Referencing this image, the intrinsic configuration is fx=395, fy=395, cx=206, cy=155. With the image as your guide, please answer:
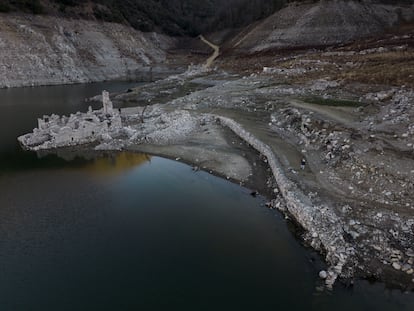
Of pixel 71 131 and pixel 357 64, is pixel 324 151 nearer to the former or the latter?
pixel 71 131

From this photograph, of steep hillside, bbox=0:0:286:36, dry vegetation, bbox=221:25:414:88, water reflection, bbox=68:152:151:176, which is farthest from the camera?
steep hillside, bbox=0:0:286:36

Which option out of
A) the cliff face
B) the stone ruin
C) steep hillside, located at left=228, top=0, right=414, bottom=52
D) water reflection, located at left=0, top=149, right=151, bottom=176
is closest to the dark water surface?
water reflection, located at left=0, top=149, right=151, bottom=176

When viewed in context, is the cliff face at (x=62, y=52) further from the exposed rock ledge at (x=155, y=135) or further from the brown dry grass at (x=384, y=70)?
the brown dry grass at (x=384, y=70)

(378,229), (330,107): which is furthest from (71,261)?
(330,107)

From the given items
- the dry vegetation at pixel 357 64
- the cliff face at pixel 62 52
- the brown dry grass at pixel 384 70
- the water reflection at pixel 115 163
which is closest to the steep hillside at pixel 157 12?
the cliff face at pixel 62 52

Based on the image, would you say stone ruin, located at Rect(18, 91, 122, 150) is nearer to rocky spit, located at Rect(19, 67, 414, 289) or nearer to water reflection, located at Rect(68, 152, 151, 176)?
rocky spit, located at Rect(19, 67, 414, 289)
